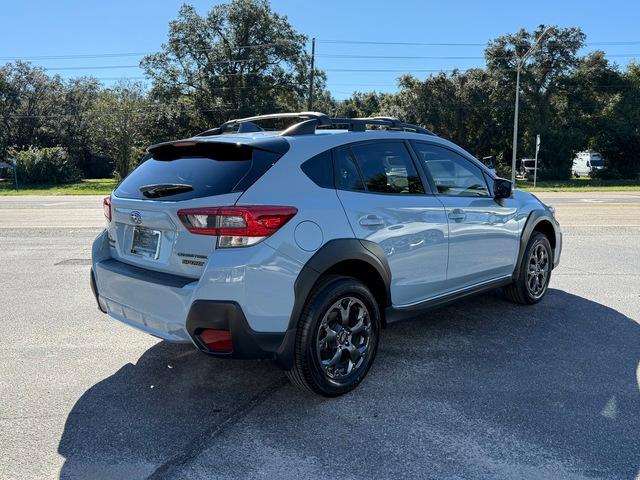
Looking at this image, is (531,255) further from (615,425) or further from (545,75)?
(545,75)

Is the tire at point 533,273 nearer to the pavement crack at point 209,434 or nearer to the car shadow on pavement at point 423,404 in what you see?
the car shadow on pavement at point 423,404

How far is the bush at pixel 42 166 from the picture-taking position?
36125mm

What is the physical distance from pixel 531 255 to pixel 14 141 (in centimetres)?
5327

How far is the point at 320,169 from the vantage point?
3510 mm

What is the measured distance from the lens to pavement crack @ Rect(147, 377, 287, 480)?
2.73m

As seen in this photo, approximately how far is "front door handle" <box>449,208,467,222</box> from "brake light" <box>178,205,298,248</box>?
5.75 feet

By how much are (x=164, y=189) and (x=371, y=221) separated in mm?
1372

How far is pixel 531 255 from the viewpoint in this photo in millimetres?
5379

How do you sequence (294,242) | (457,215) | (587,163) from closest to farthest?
(294,242)
(457,215)
(587,163)

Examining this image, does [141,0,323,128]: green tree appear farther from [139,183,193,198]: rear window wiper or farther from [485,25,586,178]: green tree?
[139,183,193,198]: rear window wiper

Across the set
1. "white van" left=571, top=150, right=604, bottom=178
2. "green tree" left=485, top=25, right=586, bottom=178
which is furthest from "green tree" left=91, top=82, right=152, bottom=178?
"white van" left=571, top=150, right=604, bottom=178

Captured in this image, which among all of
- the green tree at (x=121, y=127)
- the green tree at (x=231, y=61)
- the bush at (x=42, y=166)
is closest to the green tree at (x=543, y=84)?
the green tree at (x=231, y=61)

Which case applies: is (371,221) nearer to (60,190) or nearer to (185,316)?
(185,316)

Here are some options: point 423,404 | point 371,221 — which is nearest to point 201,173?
point 371,221
